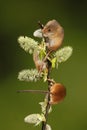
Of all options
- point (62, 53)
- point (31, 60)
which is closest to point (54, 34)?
point (62, 53)

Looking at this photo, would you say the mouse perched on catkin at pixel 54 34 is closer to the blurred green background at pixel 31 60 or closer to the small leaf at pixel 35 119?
the small leaf at pixel 35 119

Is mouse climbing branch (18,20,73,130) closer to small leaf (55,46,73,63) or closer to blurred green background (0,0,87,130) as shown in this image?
small leaf (55,46,73,63)

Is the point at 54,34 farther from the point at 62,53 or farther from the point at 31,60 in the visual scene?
the point at 31,60
